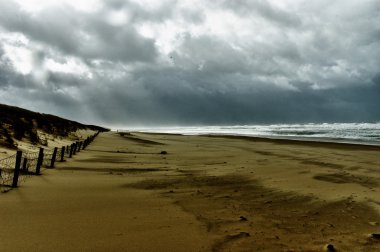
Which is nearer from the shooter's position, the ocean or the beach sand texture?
the beach sand texture

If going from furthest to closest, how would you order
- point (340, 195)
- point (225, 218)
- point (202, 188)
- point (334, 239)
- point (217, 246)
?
point (202, 188), point (340, 195), point (225, 218), point (334, 239), point (217, 246)

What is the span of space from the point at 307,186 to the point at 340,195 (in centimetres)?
156

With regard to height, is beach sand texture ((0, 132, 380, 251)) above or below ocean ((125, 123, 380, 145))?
below

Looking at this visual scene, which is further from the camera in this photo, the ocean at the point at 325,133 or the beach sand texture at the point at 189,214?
the ocean at the point at 325,133

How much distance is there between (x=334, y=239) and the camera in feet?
20.6

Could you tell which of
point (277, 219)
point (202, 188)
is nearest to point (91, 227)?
point (277, 219)

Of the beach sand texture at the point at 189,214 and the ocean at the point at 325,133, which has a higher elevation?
the ocean at the point at 325,133

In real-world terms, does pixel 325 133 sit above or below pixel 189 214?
above

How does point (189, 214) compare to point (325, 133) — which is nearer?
point (189, 214)

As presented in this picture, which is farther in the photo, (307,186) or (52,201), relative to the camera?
(307,186)

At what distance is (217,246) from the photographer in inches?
228

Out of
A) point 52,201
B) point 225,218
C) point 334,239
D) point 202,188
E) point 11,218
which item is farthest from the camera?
point 202,188

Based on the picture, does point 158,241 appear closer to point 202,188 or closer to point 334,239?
point 334,239

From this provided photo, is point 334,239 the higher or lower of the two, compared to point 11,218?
higher
